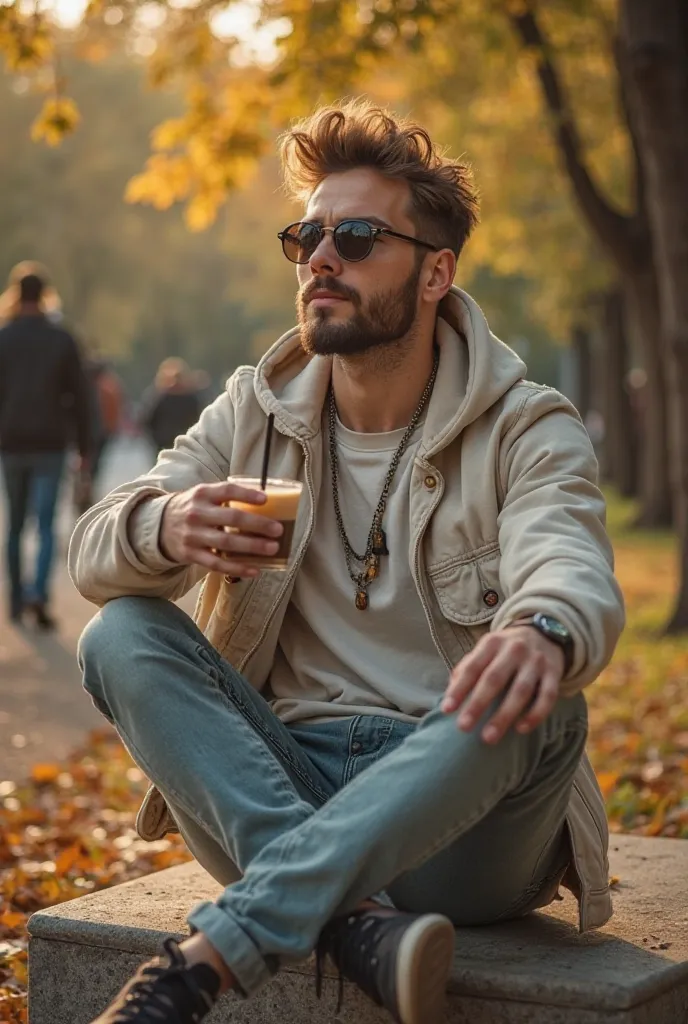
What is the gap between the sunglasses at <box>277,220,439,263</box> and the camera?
413 centimetres

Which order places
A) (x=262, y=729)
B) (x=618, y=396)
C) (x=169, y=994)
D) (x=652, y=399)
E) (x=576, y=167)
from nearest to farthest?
(x=169, y=994) < (x=262, y=729) < (x=576, y=167) < (x=652, y=399) < (x=618, y=396)

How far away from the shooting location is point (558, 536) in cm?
351

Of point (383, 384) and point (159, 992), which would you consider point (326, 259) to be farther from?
point (159, 992)

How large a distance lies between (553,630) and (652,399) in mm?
16202

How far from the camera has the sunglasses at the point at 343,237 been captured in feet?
13.6

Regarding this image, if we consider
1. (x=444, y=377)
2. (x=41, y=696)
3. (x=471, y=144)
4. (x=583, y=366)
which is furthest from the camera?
(x=583, y=366)

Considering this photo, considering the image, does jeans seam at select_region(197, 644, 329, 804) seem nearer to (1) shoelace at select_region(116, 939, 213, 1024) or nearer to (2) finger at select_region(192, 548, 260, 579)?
(2) finger at select_region(192, 548, 260, 579)

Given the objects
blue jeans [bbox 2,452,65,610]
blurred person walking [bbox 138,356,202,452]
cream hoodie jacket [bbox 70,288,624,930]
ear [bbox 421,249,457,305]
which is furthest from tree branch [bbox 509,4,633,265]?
cream hoodie jacket [bbox 70,288,624,930]

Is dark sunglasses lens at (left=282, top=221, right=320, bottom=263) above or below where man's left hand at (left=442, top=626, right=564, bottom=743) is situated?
above

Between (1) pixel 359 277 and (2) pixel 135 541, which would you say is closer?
(2) pixel 135 541

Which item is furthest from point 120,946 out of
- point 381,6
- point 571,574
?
point 381,6

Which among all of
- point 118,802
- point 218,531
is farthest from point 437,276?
point 118,802

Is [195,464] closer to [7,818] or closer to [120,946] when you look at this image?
[120,946]

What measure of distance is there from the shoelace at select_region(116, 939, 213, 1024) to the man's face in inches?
62.3
